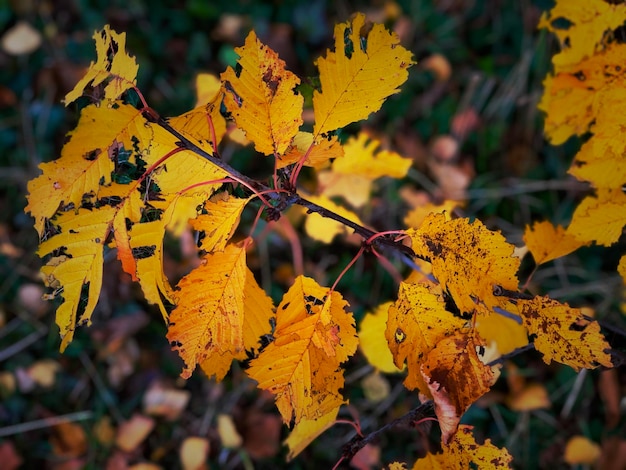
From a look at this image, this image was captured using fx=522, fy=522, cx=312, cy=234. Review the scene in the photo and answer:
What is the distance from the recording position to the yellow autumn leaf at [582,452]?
1305 millimetres

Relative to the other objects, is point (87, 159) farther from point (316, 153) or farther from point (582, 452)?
point (582, 452)

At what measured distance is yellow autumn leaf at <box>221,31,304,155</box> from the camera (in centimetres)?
67

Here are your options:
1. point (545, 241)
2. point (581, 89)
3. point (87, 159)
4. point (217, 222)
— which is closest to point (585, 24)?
point (581, 89)

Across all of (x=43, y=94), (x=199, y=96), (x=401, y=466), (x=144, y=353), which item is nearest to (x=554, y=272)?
(x=401, y=466)

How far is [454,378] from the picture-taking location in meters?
0.66

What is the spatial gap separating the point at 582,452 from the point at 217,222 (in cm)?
115

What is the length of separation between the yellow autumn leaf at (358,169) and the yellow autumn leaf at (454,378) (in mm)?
415

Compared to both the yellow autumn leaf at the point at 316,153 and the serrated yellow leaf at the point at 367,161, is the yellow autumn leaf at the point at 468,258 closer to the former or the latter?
the yellow autumn leaf at the point at 316,153

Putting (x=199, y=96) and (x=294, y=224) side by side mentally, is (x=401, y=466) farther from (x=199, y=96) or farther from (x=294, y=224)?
(x=294, y=224)

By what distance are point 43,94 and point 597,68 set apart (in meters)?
1.62

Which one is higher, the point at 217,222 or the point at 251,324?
the point at 217,222

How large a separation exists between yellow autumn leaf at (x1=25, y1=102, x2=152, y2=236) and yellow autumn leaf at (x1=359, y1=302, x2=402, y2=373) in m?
0.50

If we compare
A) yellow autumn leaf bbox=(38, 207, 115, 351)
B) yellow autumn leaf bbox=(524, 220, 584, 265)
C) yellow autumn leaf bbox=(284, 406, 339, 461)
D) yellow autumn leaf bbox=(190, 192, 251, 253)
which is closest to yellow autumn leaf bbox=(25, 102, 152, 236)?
yellow autumn leaf bbox=(38, 207, 115, 351)

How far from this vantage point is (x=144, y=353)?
60.7 inches
